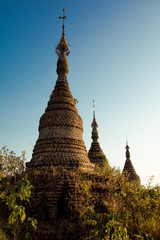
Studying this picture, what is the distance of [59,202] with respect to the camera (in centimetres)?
839

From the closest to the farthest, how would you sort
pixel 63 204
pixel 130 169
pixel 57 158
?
pixel 63 204, pixel 57 158, pixel 130 169

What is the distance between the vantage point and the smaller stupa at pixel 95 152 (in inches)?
813

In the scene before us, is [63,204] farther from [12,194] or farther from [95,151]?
[95,151]

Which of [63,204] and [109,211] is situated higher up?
[63,204]

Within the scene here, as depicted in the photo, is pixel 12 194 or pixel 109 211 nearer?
pixel 12 194

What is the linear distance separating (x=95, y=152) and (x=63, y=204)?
14259 millimetres

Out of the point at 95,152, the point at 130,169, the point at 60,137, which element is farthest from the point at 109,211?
Answer: the point at 130,169

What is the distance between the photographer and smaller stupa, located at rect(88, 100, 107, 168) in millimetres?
20641

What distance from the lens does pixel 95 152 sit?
73.2 ft

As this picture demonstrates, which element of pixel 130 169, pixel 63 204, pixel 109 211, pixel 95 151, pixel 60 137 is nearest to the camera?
pixel 109 211

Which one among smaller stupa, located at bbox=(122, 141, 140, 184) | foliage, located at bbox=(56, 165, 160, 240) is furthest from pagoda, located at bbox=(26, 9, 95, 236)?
smaller stupa, located at bbox=(122, 141, 140, 184)

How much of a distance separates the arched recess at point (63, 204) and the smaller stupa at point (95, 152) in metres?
11.3

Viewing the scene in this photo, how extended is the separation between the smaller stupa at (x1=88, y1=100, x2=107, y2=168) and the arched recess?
1127 cm

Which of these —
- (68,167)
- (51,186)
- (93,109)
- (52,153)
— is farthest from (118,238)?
(93,109)
